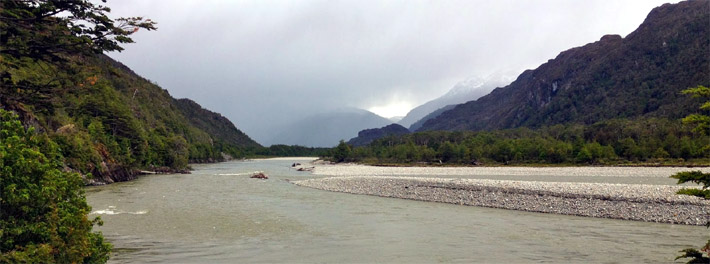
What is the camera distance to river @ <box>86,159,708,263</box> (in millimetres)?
19781

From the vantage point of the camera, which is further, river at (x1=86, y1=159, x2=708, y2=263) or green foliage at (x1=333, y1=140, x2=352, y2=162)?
green foliage at (x1=333, y1=140, x2=352, y2=162)

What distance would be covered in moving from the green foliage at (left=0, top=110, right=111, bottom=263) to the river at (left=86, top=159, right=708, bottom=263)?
472cm

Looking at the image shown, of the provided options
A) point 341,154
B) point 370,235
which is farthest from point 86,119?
point 341,154

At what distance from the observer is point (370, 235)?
24906mm

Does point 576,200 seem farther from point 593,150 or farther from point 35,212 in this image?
point 593,150

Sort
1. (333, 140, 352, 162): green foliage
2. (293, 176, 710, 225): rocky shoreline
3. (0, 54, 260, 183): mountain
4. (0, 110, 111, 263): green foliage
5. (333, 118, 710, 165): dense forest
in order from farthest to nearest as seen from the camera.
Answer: (333, 140, 352, 162): green foliage
(333, 118, 710, 165): dense forest
(293, 176, 710, 225): rocky shoreline
(0, 54, 260, 183): mountain
(0, 110, 111, 263): green foliage

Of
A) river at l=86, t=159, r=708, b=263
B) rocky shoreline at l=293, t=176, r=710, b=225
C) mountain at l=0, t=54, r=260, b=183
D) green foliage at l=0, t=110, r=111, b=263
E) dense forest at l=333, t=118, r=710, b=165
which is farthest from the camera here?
dense forest at l=333, t=118, r=710, b=165

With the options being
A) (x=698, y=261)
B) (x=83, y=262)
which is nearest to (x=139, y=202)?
(x=83, y=262)

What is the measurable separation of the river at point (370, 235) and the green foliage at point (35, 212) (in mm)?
4719

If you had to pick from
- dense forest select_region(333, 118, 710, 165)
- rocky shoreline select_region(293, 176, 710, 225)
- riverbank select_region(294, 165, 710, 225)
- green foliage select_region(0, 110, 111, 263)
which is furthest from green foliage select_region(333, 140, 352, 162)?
green foliage select_region(0, 110, 111, 263)

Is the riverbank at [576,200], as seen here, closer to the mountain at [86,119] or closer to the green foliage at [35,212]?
the mountain at [86,119]

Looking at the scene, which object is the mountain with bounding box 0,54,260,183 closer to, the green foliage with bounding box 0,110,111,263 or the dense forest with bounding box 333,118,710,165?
the green foliage with bounding box 0,110,111,263

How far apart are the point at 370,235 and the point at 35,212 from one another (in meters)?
16.2

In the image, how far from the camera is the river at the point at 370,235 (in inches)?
779
